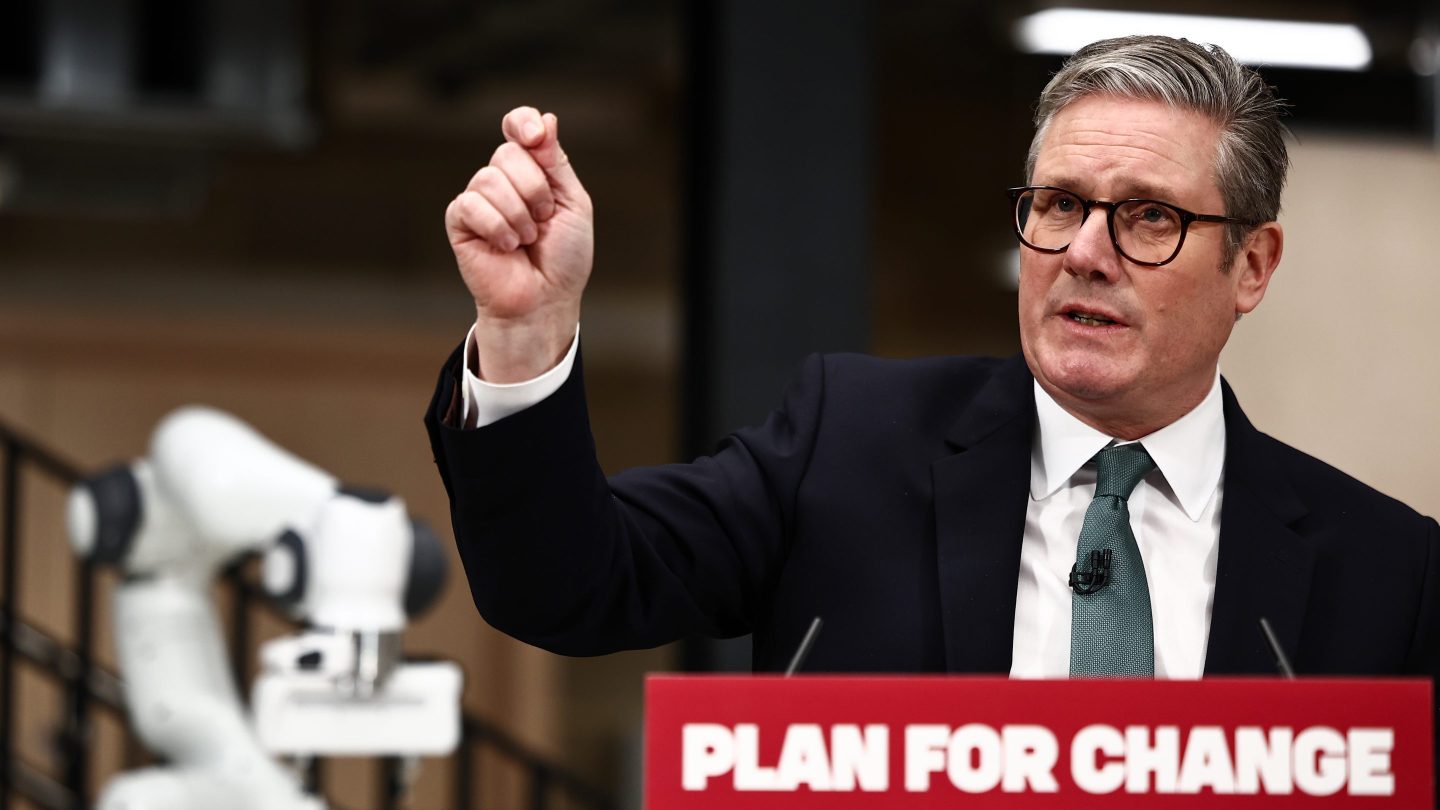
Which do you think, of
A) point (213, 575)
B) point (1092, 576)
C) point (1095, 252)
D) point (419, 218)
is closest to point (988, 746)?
point (1092, 576)

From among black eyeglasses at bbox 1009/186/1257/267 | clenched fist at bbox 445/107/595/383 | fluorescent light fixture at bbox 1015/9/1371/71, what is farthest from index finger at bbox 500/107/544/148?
fluorescent light fixture at bbox 1015/9/1371/71

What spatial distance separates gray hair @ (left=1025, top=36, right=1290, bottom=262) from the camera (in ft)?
3.68

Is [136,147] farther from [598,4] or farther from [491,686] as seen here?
[491,686]

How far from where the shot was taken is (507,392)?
3.34 feet

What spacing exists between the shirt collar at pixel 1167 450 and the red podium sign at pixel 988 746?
0.29 m

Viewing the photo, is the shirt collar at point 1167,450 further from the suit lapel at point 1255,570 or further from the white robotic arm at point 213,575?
the white robotic arm at point 213,575

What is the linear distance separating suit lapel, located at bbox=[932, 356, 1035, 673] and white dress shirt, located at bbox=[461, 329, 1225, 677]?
0.02m

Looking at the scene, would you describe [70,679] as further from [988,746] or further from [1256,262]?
[988,746]

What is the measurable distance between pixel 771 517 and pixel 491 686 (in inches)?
218

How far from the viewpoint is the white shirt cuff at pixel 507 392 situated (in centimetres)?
102

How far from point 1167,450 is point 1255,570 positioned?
0.33ft

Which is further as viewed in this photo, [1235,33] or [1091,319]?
[1235,33]

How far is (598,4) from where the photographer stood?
5309mm

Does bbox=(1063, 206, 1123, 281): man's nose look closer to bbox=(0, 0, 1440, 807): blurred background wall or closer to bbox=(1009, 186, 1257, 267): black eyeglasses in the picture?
bbox=(1009, 186, 1257, 267): black eyeglasses
